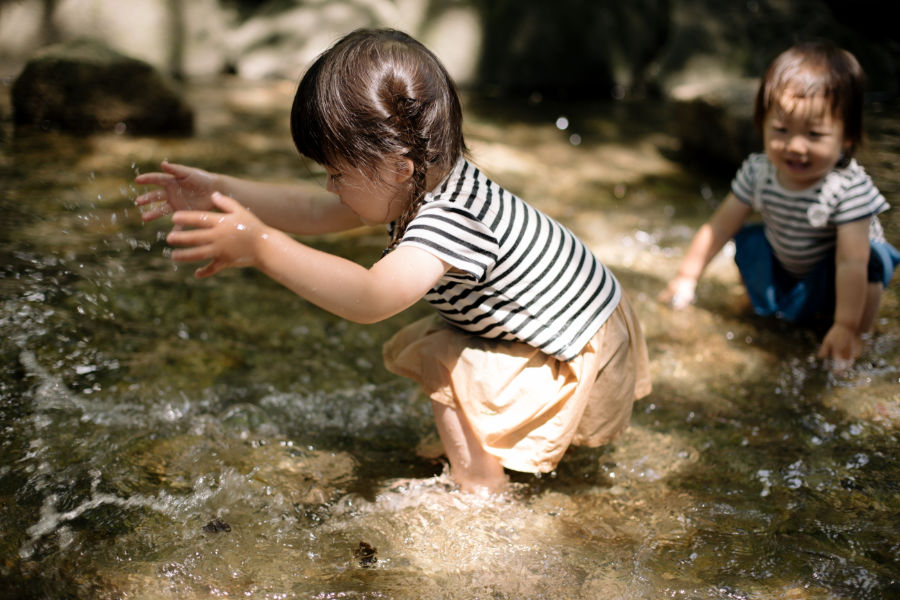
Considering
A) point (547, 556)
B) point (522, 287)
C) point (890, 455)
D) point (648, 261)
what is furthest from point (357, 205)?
point (648, 261)

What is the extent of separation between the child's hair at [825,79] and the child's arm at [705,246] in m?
0.44

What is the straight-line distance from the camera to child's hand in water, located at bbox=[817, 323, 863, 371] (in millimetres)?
2674

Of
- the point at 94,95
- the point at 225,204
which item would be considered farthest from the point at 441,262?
the point at 94,95

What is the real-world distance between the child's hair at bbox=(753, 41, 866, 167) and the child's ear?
4.91 feet

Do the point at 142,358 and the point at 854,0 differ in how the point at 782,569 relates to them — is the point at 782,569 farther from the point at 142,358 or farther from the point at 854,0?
the point at 854,0

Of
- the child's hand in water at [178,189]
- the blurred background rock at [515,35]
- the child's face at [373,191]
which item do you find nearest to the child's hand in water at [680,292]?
the child's face at [373,191]

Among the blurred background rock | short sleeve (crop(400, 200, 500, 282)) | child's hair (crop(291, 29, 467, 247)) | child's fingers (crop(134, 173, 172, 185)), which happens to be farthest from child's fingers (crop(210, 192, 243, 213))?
the blurred background rock

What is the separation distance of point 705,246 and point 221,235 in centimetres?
200

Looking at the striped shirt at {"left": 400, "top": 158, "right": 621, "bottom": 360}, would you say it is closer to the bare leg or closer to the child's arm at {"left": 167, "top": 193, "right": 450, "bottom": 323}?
the child's arm at {"left": 167, "top": 193, "right": 450, "bottom": 323}

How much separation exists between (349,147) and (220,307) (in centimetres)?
135

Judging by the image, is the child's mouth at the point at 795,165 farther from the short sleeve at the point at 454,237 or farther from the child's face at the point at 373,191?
the child's face at the point at 373,191

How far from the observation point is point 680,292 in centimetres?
297

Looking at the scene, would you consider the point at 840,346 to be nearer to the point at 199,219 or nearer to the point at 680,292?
the point at 680,292

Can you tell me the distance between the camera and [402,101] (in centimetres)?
173
